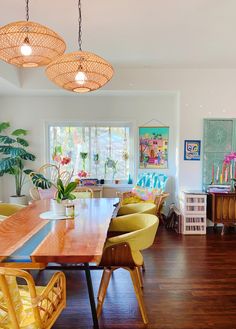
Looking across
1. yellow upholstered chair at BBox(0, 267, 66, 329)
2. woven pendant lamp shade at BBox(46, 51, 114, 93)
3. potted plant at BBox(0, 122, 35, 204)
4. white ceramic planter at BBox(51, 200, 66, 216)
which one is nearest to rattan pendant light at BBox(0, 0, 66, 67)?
woven pendant lamp shade at BBox(46, 51, 114, 93)

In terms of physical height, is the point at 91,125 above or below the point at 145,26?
below

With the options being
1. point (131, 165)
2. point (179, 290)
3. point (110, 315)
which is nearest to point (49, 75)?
point (110, 315)

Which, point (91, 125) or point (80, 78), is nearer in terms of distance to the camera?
point (80, 78)

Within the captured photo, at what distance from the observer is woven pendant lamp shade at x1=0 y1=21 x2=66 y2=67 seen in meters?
1.69

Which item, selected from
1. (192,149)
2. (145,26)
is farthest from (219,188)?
(145,26)

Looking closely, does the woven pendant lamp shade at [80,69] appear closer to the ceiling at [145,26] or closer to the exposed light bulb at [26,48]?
the exposed light bulb at [26,48]

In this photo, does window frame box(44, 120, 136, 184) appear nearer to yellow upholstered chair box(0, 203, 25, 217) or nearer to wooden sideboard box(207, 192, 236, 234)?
wooden sideboard box(207, 192, 236, 234)

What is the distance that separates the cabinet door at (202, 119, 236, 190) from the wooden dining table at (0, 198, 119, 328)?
251 cm

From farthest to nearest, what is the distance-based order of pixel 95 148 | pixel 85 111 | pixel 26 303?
pixel 95 148 < pixel 85 111 < pixel 26 303

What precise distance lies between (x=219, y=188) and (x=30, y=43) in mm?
3735

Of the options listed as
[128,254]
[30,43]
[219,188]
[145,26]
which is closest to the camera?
[30,43]

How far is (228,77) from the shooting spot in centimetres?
455

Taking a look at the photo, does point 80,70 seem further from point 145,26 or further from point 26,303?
point 26,303

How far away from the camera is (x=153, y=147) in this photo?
17.3 ft
